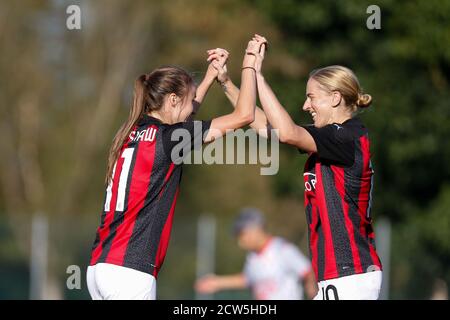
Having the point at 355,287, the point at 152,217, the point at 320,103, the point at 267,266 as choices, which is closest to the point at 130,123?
the point at 152,217

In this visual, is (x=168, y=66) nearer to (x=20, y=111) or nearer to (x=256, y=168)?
(x=256, y=168)

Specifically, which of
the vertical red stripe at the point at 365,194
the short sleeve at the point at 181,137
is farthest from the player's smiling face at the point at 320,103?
the short sleeve at the point at 181,137

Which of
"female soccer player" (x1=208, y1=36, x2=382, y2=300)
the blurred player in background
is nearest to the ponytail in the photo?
"female soccer player" (x1=208, y1=36, x2=382, y2=300)

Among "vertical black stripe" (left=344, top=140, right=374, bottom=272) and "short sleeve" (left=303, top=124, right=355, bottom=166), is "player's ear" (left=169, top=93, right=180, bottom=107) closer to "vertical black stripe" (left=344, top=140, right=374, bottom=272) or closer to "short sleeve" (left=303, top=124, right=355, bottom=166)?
"short sleeve" (left=303, top=124, right=355, bottom=166)

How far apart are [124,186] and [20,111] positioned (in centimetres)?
2598

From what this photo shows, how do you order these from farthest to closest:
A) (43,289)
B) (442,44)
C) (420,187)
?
(43,289)
(420,187)
(442,44)

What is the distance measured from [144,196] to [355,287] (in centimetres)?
128

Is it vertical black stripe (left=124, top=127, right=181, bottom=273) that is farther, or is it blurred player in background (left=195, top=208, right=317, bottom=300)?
blurred player in background (left=195, top=208, right=317, bottom=300)

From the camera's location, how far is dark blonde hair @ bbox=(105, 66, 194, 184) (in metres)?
5.43

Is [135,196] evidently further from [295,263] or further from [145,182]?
[295,263]

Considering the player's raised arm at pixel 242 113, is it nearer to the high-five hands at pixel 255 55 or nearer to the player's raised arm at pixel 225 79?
the high-five hands at pixel 255 55

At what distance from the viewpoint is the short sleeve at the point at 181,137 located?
5.29m
